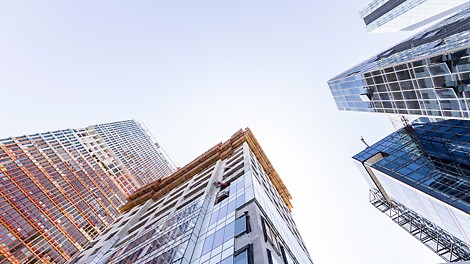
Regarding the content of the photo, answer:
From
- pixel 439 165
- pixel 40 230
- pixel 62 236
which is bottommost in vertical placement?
pixel 439 165

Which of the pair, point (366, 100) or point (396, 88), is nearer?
point (396, 88)

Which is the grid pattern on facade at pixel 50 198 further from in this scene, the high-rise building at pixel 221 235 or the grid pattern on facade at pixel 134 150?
the high-rise building at pixel 221 235

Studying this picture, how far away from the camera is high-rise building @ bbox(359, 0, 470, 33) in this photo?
240 ft

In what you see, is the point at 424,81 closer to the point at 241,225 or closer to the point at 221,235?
the point at 241,225

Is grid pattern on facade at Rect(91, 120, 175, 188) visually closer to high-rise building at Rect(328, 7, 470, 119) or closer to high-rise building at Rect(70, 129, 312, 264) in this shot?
high-rise building at Rect(70, 129, 312, 264)

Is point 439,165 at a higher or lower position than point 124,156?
lower

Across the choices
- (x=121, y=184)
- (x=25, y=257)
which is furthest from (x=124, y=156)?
(x=25, y=257)

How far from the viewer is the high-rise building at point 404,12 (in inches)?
2879

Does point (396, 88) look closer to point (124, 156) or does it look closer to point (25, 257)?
point (25, 257)

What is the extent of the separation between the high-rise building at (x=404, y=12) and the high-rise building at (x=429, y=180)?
1963 inches

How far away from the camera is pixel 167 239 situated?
25.0 m

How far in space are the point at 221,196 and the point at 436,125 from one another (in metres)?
36.0

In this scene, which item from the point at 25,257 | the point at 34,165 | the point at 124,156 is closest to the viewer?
the point at 25,257

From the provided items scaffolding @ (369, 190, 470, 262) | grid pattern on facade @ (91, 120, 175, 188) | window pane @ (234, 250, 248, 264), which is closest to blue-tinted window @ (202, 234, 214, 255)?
window pane @ (234, 250, 248, 264)
